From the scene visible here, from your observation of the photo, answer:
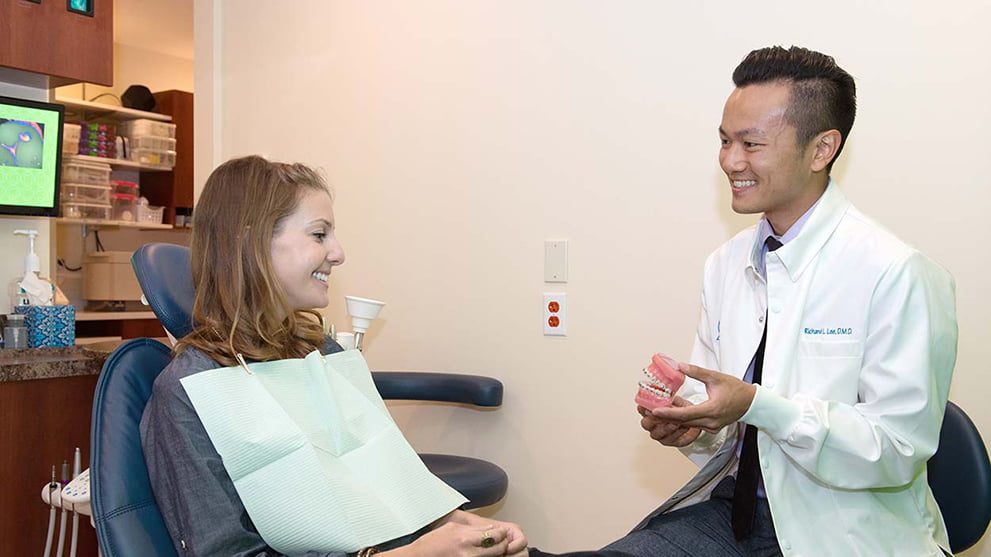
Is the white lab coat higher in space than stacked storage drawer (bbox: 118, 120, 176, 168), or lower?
lower

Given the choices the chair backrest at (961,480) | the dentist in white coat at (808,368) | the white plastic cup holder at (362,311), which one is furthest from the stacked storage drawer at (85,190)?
the chair backrest at (961,480)

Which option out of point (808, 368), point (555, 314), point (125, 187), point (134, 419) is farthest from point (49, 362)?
point (125, 187)

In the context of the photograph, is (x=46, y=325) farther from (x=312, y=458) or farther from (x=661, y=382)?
(x=661, y=382)

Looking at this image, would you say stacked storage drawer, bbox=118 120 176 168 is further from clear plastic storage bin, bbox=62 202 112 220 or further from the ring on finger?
the ring on finger

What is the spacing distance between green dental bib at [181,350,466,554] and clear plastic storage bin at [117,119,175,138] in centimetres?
466

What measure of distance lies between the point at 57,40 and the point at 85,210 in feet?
9.48

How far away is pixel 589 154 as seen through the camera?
8.46 ft

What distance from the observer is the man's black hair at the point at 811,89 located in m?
1.67

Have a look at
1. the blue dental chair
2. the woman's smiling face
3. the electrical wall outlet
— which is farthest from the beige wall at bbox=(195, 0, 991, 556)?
the blue dental chair

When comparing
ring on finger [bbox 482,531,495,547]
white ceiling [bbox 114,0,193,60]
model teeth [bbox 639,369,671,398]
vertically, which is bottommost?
ring on finger [bbox 482,531,495,547]

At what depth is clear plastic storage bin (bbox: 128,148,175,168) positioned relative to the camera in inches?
227

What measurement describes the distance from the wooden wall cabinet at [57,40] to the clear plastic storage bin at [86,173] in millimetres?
2623

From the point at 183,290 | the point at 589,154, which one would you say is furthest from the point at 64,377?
the point at 589,154

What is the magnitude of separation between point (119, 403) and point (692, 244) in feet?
5.09
